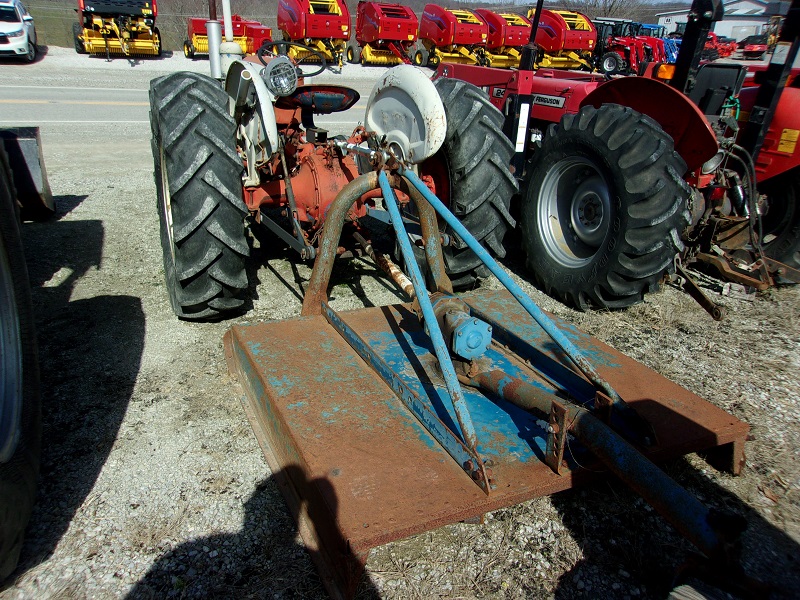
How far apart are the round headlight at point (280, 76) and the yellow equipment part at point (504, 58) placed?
15649mm

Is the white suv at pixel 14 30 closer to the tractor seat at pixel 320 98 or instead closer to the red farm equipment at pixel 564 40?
the red farm equipment at pixel 564 40

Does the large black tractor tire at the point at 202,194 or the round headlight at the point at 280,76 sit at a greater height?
the round headlight at the point at 280,76

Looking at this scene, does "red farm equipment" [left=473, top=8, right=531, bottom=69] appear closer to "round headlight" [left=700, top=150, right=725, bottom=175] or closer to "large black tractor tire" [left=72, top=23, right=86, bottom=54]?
"large black tractor tire" [left=72, top=23, right=86, bottom=54]

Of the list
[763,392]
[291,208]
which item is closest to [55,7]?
[291,208]

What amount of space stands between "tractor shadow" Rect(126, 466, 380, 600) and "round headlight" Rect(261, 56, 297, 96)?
2269 mm

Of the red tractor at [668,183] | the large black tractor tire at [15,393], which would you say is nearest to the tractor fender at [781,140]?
the red tractor at [668,183]

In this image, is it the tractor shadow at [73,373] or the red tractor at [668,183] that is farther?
the red tractor at [668,183]

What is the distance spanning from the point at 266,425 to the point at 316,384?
29 cm

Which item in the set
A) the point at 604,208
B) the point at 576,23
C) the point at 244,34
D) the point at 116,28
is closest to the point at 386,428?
the point at 604,208

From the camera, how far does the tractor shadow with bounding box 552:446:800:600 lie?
1.94m

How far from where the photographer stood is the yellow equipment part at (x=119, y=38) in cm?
1554

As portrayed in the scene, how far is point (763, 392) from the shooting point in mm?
3086

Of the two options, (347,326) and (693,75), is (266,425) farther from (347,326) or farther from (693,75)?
(693,75)

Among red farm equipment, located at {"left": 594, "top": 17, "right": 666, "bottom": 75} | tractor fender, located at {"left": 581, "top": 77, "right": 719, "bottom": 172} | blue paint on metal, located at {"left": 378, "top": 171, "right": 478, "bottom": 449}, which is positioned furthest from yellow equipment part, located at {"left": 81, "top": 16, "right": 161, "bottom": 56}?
blue paint on metal, located at {"left": 378, "top": 171, "right": 478, "bottom": 449}
